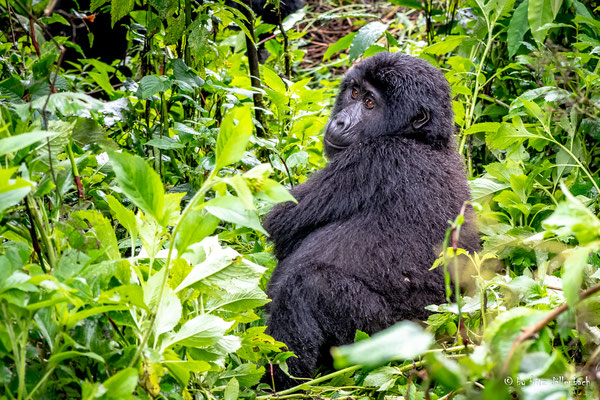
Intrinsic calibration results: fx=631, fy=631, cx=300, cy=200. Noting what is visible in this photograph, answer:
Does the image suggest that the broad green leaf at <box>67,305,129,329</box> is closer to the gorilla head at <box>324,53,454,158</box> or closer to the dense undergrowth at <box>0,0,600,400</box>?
the dense undergrowth at <box>0,0,600,400</box>

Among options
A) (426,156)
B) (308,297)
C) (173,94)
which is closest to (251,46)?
(173,94)

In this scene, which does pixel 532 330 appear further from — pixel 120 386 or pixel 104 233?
pixel 104 233

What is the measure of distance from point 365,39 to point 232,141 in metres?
2.83

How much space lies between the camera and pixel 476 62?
425 cm

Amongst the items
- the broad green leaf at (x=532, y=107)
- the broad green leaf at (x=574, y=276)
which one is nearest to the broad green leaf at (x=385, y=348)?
the broad green leaf at (x=574, y=276)

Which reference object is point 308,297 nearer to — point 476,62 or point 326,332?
point 326,332

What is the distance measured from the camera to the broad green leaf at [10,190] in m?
1.24

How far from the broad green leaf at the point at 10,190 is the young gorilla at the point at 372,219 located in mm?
1557

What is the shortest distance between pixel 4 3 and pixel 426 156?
211 centimetres

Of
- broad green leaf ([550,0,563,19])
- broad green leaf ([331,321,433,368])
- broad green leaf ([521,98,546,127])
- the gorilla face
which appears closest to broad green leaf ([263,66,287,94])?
the gorilla face

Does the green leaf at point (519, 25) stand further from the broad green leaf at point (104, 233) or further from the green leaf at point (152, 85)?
the broad green leaf at point (104, 233)

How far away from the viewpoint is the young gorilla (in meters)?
2.69

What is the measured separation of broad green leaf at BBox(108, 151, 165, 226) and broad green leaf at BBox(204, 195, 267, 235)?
13 centimetres

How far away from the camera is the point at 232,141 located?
4.60 feet
